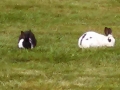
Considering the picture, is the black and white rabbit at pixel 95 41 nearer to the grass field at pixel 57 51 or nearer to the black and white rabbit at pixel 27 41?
the grass field at pixel 57 51

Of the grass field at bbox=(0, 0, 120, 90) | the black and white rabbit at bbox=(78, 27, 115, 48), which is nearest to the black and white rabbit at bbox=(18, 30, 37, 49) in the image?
the grass field at bbox=(0, 0, 120, 90)

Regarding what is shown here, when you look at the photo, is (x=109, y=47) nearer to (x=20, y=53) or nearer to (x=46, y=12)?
(x=20, y=53)

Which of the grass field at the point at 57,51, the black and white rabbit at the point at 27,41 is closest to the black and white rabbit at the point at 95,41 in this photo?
the grass field at the point at 57,51

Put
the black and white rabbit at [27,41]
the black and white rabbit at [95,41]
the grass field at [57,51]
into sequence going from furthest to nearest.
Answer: the black and white rabbit at [27,41] → the black and white rabbit at [95,41] → the grass field at [57,51]

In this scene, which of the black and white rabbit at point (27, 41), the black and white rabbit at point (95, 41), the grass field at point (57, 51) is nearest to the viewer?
the grass field at point (57, 51)

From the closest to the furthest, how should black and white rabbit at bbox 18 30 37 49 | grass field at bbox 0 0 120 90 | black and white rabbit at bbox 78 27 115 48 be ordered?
grass field at bbox 0 0 120 90 → black and white rabbit at bbox 78 27 115 48 → black and white rabbit at bbox 18 30 37 49

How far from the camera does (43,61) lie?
11.5m

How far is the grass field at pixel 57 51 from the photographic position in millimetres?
9716

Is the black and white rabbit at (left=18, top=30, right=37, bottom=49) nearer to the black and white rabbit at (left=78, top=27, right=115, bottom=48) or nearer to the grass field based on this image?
the grass field

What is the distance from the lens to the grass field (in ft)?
31.9

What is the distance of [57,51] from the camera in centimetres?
1228

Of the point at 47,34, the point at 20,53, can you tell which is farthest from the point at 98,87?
the point at 47,34

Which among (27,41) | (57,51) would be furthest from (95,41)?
(27,41)

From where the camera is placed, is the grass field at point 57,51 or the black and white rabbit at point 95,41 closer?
the grass field at point 57,51
